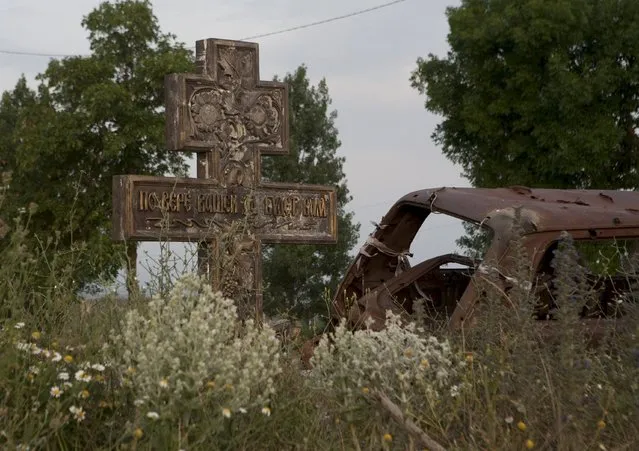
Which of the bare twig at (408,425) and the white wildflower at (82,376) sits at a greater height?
the white wildflower at (82,376)

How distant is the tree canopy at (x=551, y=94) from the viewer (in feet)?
111

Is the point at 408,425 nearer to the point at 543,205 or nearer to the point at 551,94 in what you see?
the point at 543,205

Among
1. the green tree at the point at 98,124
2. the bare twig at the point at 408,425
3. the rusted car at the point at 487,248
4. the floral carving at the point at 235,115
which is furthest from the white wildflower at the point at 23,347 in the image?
the green tree at the point at 98,124

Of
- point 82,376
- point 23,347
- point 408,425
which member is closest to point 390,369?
point 408,425

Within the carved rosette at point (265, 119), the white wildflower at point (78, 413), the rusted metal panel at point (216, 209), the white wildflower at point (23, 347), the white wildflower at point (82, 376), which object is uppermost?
the carved rosette at point (265, 119)

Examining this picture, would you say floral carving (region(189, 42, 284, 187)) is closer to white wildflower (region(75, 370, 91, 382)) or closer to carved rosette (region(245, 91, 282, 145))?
carved rosette (region(245, 91, 282, 145))

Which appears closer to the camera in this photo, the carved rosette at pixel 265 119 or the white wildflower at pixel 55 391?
the white wildflower at pixel 55 391

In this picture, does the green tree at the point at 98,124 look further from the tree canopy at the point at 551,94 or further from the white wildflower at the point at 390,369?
the white wildflower at the point at 390,369

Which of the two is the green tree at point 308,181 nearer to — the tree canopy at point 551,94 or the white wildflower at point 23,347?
the tree canopy at point 551,94

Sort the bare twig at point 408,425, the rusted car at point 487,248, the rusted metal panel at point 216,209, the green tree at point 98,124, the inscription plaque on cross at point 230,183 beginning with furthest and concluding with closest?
1. the green tree at point 98,124
2. the inscription plaque on cross at point 230,183
3. the rusted metal panel at point 216,209
4. the rusted car at point 487,248
5. the bare twig at point 408,425

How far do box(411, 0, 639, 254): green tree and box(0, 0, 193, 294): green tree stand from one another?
9.37 metres

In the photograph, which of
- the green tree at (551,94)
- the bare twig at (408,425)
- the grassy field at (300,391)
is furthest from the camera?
the green tree at (551,94)

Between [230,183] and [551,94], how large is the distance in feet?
74.4

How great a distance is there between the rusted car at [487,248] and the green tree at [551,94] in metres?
24.2
